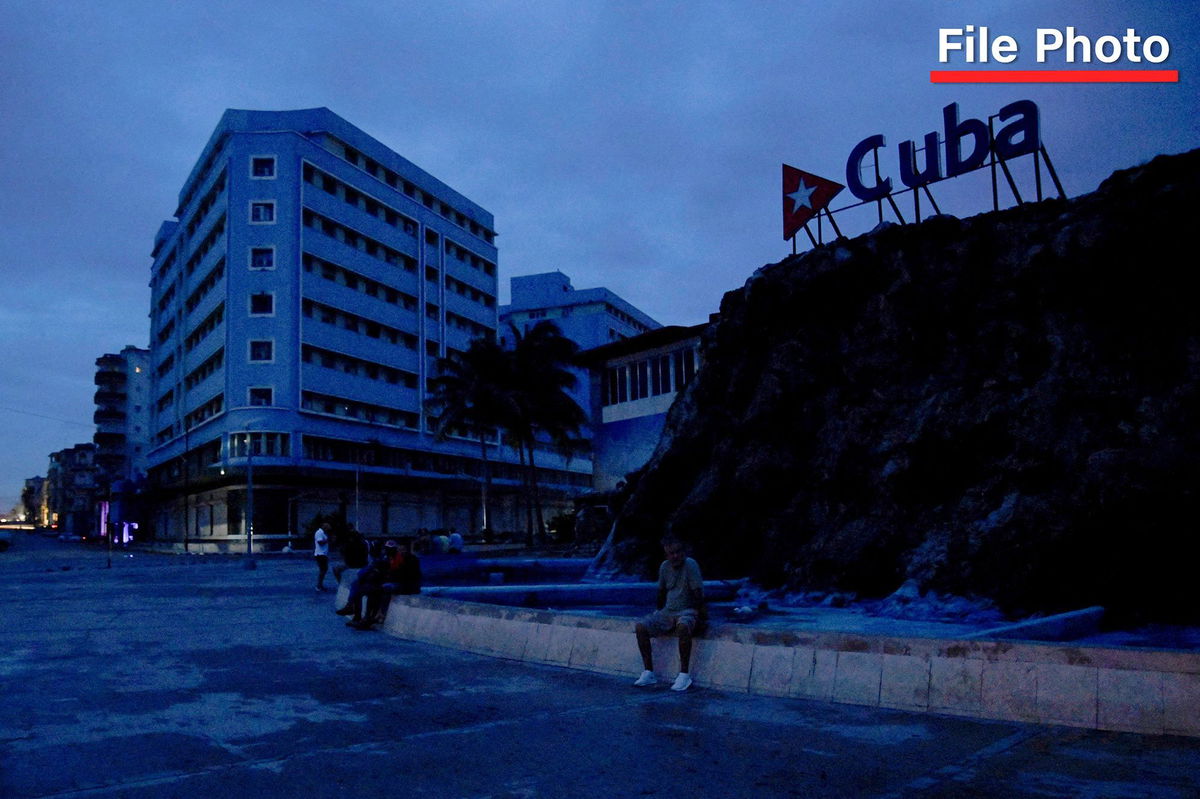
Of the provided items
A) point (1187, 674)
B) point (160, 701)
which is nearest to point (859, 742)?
point (1187, 674)

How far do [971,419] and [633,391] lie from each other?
92.2ft

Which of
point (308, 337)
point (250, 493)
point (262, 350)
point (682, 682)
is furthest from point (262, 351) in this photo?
point (682, 682)

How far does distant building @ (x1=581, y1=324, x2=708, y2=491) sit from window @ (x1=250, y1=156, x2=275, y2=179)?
2897cm

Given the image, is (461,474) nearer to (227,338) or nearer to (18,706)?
(227,338)

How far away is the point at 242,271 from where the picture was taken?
205 ft

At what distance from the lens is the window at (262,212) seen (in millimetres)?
63031

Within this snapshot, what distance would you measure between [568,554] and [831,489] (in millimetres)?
19162

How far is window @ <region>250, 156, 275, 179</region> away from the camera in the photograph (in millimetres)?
63438

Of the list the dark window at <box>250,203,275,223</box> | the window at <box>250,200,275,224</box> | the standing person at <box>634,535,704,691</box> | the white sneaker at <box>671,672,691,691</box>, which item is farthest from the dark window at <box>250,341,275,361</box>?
the white sneaker at <box>671,672,691,691</box>

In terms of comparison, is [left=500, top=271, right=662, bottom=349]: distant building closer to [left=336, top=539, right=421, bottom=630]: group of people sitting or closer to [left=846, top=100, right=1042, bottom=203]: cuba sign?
[left=846, top=100, right=1042, bottom=203]: cuba sign

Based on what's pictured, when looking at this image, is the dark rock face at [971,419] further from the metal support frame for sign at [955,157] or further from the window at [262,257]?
the window at [262,257]

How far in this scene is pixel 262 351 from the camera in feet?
203

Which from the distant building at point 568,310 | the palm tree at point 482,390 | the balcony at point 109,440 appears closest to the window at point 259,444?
the palm tree at point 482,390

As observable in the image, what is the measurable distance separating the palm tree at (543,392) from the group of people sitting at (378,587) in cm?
3686
